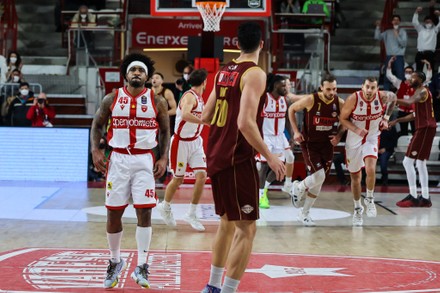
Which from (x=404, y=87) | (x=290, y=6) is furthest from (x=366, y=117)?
(x=290, y=6)

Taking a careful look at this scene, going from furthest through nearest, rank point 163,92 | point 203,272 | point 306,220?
point 163,92, point 306,220, point 203,272

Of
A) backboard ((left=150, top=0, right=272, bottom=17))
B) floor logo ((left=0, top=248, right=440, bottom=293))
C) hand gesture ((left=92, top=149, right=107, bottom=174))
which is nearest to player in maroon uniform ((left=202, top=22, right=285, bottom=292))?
floor logo ((left=0, top=248, right=440, bottom=293))

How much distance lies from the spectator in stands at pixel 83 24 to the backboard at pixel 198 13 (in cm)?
570

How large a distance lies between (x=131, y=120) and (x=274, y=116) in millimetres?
6594

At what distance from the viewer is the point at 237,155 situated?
6367mm

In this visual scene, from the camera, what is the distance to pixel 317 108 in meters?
11.3

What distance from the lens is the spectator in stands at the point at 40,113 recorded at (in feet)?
57.8

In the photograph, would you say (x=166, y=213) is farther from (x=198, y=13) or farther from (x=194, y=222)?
(x=198, y=13)

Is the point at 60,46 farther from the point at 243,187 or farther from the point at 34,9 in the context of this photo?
the point at 243,187

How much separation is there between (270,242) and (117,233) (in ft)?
9.40

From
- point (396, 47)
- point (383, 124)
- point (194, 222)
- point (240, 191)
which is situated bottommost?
point (194, 222)

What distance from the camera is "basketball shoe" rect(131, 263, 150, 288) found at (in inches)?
282

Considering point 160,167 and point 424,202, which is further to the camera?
point 424,202

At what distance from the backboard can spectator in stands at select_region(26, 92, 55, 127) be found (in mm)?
3859
